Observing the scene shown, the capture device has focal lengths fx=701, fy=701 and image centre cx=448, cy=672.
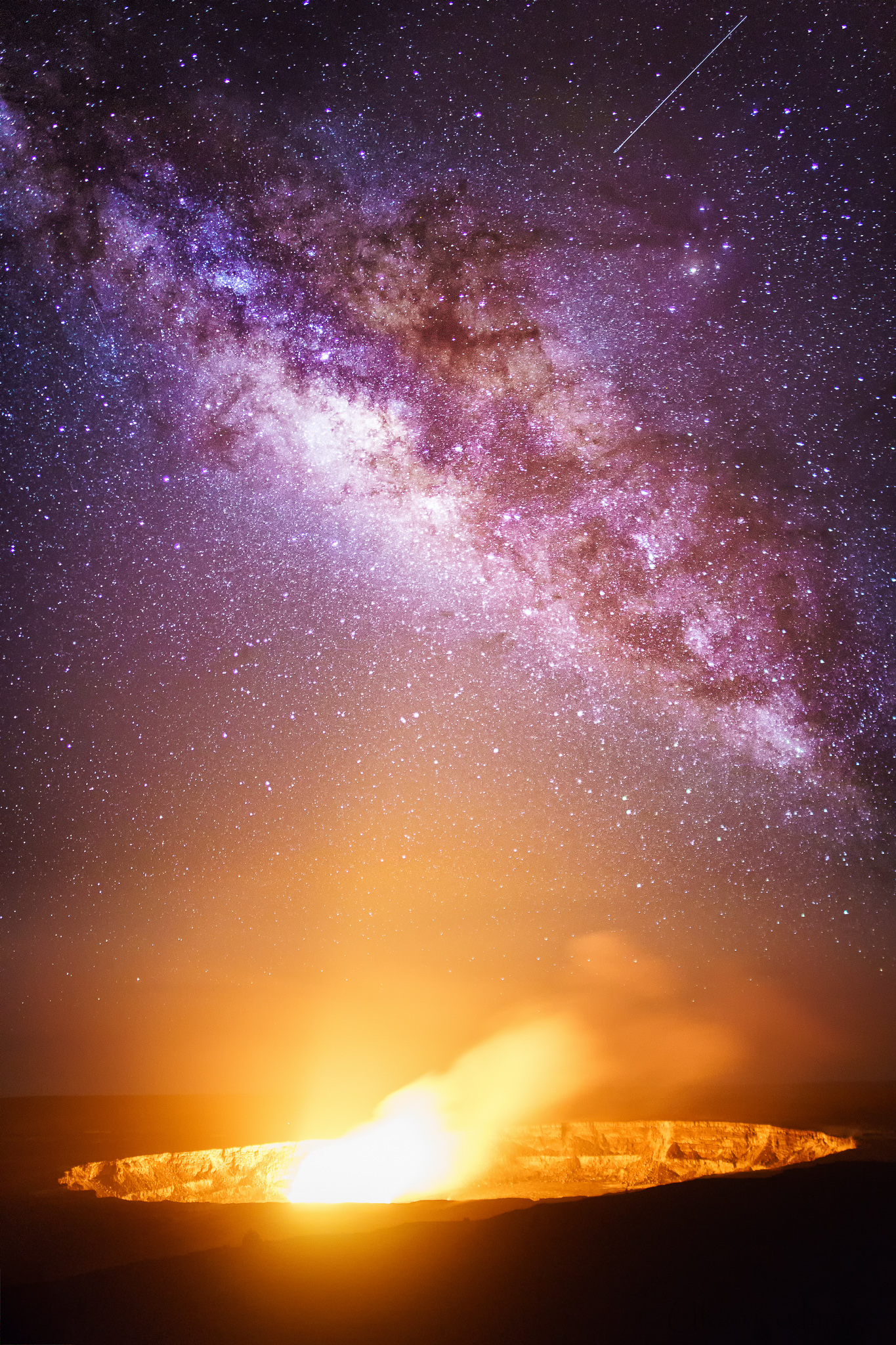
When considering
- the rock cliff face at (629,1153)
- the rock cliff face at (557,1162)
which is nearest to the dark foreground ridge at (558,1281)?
the rock cliff face at (557,1162)

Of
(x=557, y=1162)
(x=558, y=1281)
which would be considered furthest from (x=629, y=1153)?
(x=558, y=1281)

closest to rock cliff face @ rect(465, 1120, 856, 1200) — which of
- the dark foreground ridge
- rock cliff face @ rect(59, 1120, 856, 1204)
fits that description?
rock cliff face @ rect(59, 1120, 856, 1204)

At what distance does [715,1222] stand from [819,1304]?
1.58 m

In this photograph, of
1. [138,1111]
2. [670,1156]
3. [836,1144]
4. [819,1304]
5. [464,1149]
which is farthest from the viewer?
[138,1111]

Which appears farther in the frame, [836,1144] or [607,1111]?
[607,1111]

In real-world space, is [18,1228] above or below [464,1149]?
above

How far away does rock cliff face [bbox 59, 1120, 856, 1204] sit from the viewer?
16797 millimetres

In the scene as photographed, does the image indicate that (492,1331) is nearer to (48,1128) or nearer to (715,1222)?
(715,1222)

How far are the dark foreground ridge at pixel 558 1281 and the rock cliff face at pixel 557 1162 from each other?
8.85 meters

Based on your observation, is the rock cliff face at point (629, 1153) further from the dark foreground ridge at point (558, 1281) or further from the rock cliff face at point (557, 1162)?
the dark foreground ridge at point (558, 1281)

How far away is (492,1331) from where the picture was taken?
22.7ft

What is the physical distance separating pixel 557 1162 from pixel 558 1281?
14.4 meters

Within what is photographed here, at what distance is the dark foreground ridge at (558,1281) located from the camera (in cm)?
683

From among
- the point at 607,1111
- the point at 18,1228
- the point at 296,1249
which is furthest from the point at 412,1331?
the point at 607,1111
